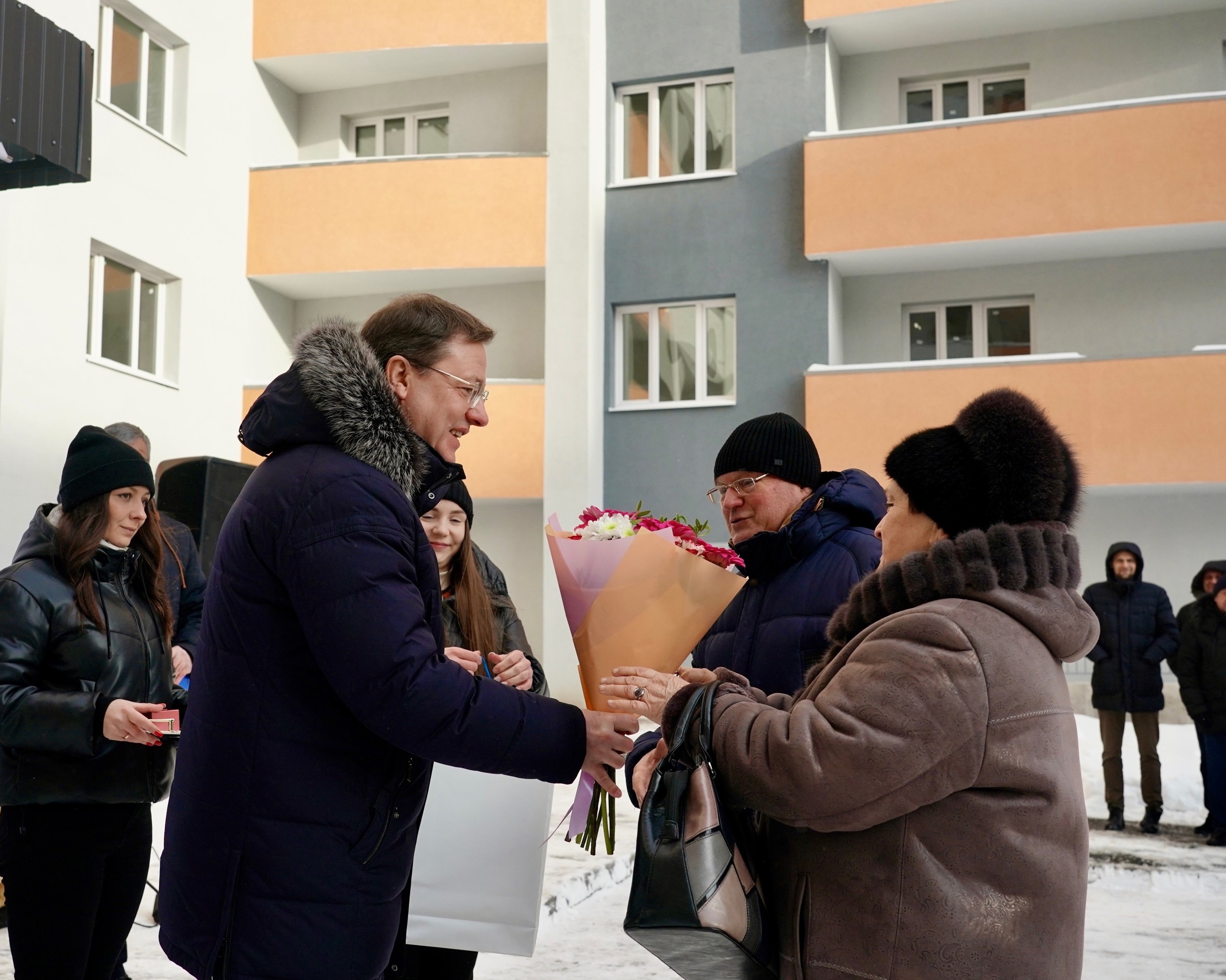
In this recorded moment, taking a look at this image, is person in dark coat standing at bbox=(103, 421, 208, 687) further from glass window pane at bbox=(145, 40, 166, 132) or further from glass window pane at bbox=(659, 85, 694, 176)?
glass window pane at bbox=(659, 85, 694, 176)

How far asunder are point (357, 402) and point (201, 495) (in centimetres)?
634

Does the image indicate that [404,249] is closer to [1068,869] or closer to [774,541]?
[774,541]

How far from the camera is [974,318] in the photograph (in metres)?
16.3

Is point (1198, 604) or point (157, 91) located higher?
point (157, 91)

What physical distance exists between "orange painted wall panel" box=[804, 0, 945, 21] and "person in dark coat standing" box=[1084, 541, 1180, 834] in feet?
28.0

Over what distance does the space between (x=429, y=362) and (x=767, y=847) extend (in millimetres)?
1218

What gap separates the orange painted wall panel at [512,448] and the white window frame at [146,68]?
204 inches

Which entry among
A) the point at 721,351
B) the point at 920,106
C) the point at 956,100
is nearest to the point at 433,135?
the point at 721,351

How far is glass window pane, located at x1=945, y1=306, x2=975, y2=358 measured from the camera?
1626cm

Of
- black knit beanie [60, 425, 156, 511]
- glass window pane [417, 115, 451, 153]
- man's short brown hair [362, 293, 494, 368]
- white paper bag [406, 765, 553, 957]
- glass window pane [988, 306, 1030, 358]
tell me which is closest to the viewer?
man's short brown hair [362, 293, 494, 368]

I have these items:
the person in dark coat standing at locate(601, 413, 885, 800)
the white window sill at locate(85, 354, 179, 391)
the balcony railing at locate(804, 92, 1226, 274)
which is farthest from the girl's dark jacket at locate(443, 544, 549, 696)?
the balcony railing at locate(804, 92, 1226, 274)

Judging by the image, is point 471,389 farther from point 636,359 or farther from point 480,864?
point 636,359

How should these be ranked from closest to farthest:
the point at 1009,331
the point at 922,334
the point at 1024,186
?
the point at 1024,186 → the point at 1009,331 → the point at 922,334

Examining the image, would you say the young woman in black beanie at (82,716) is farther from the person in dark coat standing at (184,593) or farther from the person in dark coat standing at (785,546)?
the person in dark coat standing at (785,546)
